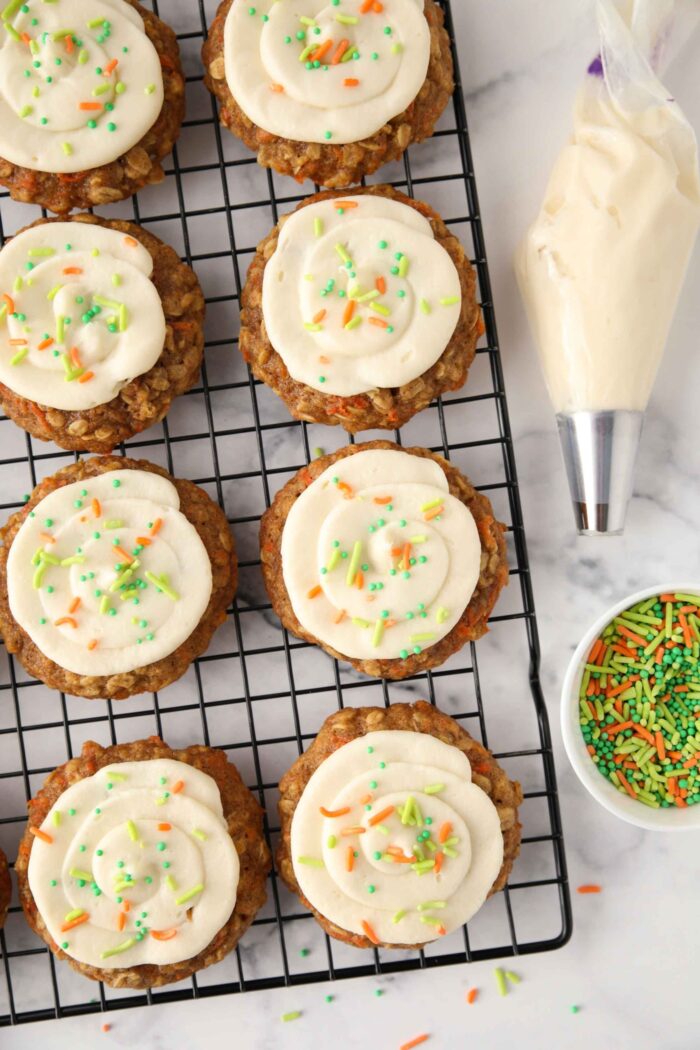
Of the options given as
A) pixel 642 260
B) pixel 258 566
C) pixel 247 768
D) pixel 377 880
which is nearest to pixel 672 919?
pixel 377 880

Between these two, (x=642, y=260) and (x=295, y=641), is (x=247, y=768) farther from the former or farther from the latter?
(x=642, y=260)

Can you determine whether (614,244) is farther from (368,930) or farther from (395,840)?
(368,930)

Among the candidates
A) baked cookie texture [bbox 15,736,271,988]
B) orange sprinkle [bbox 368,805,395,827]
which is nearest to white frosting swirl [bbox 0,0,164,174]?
baked cookie texture [bbox 15,736,271,988]

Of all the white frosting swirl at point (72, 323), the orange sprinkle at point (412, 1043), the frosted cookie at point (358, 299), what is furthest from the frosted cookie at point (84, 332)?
the orange sprinkle at point (412, 1043)

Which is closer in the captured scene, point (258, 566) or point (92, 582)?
point (92, 582)

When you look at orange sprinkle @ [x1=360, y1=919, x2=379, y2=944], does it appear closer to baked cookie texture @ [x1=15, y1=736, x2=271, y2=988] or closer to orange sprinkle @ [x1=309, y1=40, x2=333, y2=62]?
baked cookie texture @ [x1=15, y1=736, x2=271, y2=988]

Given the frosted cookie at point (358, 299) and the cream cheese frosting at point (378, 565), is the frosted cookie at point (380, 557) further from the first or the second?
the frosted cookie at point (358, 299)
